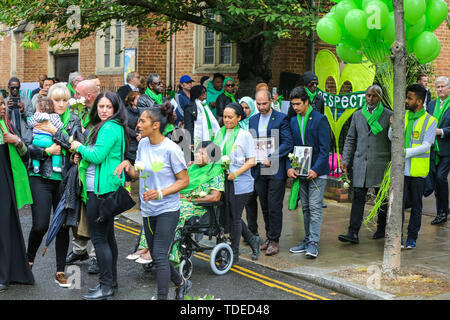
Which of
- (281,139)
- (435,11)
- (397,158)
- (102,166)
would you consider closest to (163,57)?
(281,139)

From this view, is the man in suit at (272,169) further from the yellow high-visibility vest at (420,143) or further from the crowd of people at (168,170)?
the yellow high-visibility vest at (420,143)

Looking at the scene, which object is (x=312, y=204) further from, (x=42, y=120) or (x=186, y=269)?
(x=42, y=120)

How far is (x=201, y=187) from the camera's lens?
661cm

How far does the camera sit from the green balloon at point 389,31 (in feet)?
22.1

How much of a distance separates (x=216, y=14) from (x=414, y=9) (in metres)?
5.75

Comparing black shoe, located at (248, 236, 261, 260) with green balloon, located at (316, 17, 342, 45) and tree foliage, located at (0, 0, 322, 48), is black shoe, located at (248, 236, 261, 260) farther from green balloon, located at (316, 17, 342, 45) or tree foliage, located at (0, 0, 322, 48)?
tree foliage, located at (0, 0, 322, 48)

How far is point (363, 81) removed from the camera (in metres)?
11.4

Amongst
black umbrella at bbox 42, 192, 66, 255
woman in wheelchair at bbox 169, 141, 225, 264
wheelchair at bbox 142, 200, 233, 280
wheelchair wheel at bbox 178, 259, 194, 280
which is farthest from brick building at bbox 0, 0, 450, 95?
black umbrella at bbox 42, 192, 66, 255

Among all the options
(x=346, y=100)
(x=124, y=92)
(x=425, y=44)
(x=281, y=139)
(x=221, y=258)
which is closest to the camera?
(x=425, y=44)

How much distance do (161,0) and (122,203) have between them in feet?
21.9

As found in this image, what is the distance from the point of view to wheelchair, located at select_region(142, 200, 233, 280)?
6.48m

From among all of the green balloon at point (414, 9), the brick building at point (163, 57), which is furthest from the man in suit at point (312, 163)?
the brick building at point (163, 57)

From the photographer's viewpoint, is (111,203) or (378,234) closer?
(111,203)
